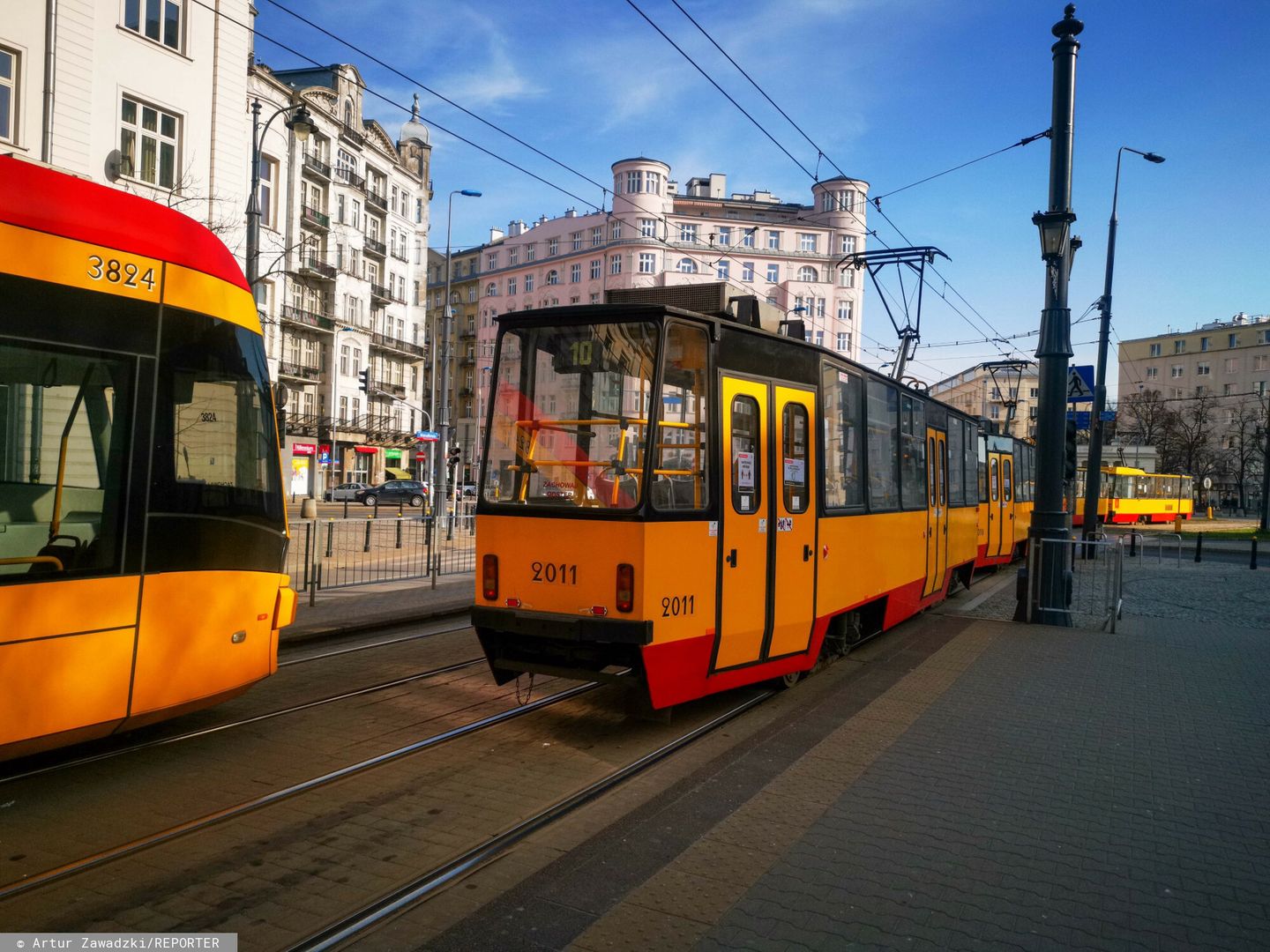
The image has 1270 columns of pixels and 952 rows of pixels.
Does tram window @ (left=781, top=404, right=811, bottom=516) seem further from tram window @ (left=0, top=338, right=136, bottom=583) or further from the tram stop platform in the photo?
tram window @ (left=0, top=338, right=136, bottom=583)

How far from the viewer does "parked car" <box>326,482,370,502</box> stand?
50806 millimetres

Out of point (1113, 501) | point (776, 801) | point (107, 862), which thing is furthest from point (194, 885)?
point (1113, 501)

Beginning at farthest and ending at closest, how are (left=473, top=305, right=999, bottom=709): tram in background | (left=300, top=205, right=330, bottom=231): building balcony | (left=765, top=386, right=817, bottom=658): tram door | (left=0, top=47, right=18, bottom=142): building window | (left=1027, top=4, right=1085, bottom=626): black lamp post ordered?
(left=300, top=205, right=330, bottom=231): building balcony, (left=0, top=47, right=18, bottom=142): building window, (left=1027, top=4, right=1085, bottom=626): black lamp post, (left=765, top=386, right=817, bottom=658): tram door, (left=473, top=305, right=999, bottom=709): tram in background

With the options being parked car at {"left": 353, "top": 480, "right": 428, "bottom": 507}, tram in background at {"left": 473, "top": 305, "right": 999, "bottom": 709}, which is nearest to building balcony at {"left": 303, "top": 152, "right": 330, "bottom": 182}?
parked car at {"left": 353, "top": 480, "right": 428, "bottom": 507}

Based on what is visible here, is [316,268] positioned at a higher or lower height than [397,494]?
higher

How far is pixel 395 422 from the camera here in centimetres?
6009

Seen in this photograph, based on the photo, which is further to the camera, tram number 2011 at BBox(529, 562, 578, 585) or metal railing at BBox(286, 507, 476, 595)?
metal railing at BBox(286, 507, 476, 595)

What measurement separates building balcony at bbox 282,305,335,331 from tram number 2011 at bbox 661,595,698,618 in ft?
147

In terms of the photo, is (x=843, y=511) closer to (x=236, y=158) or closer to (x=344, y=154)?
(x=236, y=158)

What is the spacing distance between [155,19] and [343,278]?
31059 millimetres

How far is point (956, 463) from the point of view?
14.5m

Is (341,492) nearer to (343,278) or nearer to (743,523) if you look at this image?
(343,278)

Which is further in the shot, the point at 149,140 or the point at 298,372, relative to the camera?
the point at 298,372

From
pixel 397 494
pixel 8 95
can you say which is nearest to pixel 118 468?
pixel 8 95
